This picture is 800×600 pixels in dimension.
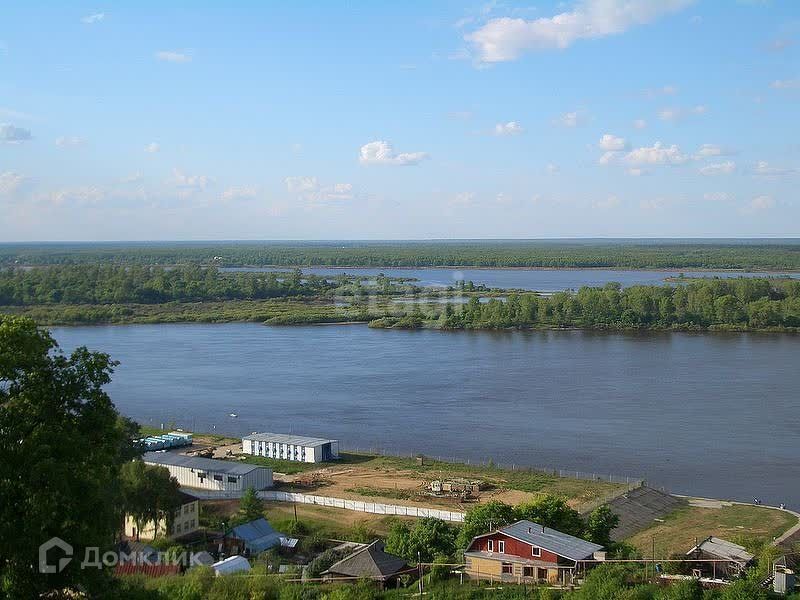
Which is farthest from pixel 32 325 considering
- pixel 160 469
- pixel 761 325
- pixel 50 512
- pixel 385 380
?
pixel 761 325

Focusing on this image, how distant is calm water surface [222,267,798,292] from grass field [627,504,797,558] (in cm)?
2604

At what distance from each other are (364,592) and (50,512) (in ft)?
6.74

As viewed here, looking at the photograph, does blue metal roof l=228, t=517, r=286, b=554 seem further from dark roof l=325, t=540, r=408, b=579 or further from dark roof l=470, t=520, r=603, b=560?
dark roof l=470, t=520, r=603, b=560

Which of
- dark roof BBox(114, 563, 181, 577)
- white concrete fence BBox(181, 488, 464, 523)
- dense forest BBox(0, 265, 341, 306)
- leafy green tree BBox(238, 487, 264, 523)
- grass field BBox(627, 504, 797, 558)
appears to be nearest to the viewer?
dark roof BBox(114, 563, 181, 577)

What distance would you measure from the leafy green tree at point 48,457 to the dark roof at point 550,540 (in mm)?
2758

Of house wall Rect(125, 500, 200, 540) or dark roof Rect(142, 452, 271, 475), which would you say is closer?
house wall Rect(125, 500, 200, 540)

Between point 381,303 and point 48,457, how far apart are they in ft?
Answer: 83.7

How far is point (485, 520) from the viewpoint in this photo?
19.3 ft

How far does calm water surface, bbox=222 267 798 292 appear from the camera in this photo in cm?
3766

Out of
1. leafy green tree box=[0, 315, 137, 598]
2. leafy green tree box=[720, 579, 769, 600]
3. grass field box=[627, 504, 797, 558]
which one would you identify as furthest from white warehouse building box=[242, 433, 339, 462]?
leafy green tree box=[0, 315, 137, 598]

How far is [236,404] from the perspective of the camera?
13.4 meters

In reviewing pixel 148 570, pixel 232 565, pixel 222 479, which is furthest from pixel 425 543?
pixel 222 479

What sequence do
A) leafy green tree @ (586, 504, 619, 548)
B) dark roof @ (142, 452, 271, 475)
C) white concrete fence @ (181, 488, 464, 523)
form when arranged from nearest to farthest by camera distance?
leafy green tree @ (586, 504, 619, 548), white concrete fence @ (181, 488, 464, 523), dark roof @ (142, 452, 271, 475)

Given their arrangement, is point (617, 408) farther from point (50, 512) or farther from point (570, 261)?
point (570, 261)
